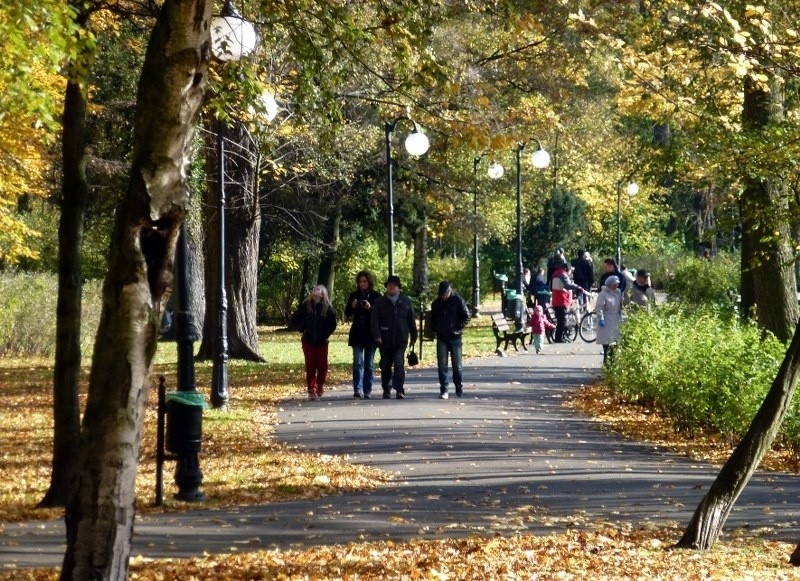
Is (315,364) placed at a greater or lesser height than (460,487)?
greater

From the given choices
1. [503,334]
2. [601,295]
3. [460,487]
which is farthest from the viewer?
[503,334]

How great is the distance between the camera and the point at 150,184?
→ 6996 mm

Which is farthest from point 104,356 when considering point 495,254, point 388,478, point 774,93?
point 495,254

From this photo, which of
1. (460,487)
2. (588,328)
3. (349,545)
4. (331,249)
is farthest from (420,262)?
(349,545)

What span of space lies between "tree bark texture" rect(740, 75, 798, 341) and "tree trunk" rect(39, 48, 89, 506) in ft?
27.3

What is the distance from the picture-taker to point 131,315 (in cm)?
701

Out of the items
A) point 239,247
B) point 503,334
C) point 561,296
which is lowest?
point 503,334

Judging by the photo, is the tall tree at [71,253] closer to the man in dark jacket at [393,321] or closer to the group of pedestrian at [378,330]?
the group of pedestrian at [378,330]

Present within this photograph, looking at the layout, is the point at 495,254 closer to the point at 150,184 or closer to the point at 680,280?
the point at 680,280

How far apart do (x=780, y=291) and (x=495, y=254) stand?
4009 cm

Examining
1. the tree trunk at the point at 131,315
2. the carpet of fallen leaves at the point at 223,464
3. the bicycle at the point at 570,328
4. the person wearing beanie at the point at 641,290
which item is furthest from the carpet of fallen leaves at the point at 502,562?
the bicycle at the point at 570,328

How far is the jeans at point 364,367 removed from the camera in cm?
2106

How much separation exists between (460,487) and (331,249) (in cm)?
2851

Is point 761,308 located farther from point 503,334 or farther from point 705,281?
point 705,281
